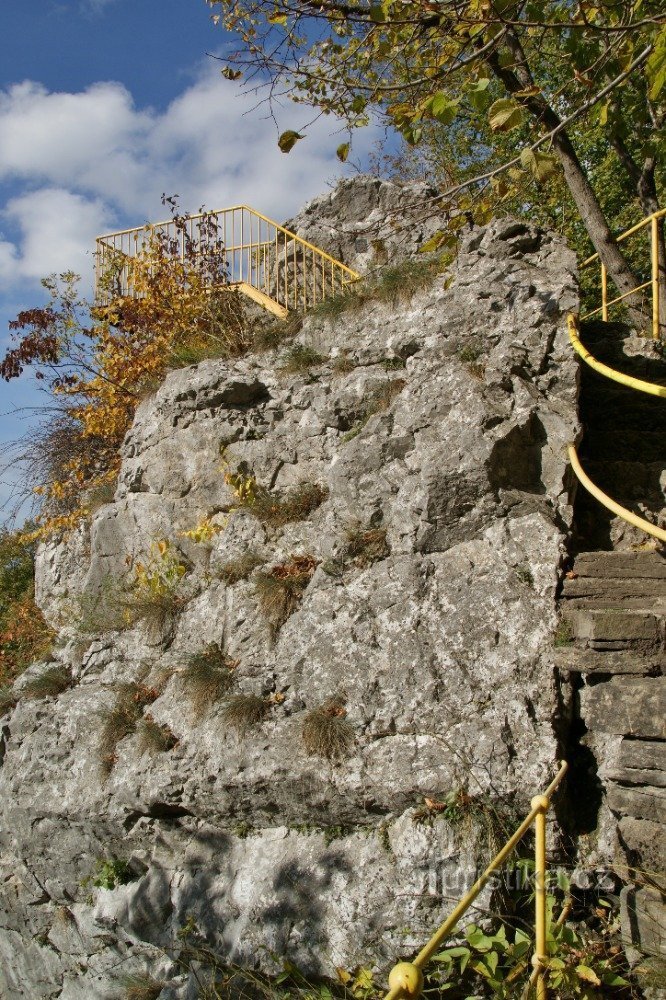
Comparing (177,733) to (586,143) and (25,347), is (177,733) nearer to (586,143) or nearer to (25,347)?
(25,347)

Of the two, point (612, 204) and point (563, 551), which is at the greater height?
point (612, 204)

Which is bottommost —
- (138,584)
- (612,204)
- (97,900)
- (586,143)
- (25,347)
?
(97,900)

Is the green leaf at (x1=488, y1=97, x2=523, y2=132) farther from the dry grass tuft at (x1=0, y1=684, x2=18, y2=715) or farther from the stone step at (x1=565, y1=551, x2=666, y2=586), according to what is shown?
the dry grass tuft at (x1=0, y1=684, x2=18, y2=715)

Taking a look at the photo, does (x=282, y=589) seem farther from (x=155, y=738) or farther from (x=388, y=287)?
(x=388, y=287)

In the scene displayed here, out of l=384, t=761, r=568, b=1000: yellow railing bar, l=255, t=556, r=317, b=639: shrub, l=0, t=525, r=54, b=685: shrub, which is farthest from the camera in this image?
l=0, t=525, r=54, b=685: shrub

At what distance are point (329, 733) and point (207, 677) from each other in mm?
1260

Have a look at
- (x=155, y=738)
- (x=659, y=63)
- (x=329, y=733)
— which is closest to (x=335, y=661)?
(x=329, y=733)

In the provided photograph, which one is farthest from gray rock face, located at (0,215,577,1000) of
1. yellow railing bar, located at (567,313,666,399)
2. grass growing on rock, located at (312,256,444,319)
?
yellow railing bar, located at (567,313,666,399)

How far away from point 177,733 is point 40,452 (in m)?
5.70

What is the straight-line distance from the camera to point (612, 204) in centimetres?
1390

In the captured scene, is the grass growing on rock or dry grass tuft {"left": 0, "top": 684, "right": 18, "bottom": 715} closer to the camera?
the grass growing on rock

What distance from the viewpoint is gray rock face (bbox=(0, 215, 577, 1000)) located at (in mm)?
4680

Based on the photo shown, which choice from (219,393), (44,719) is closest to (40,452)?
(219,393)

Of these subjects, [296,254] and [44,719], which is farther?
[296,254]
